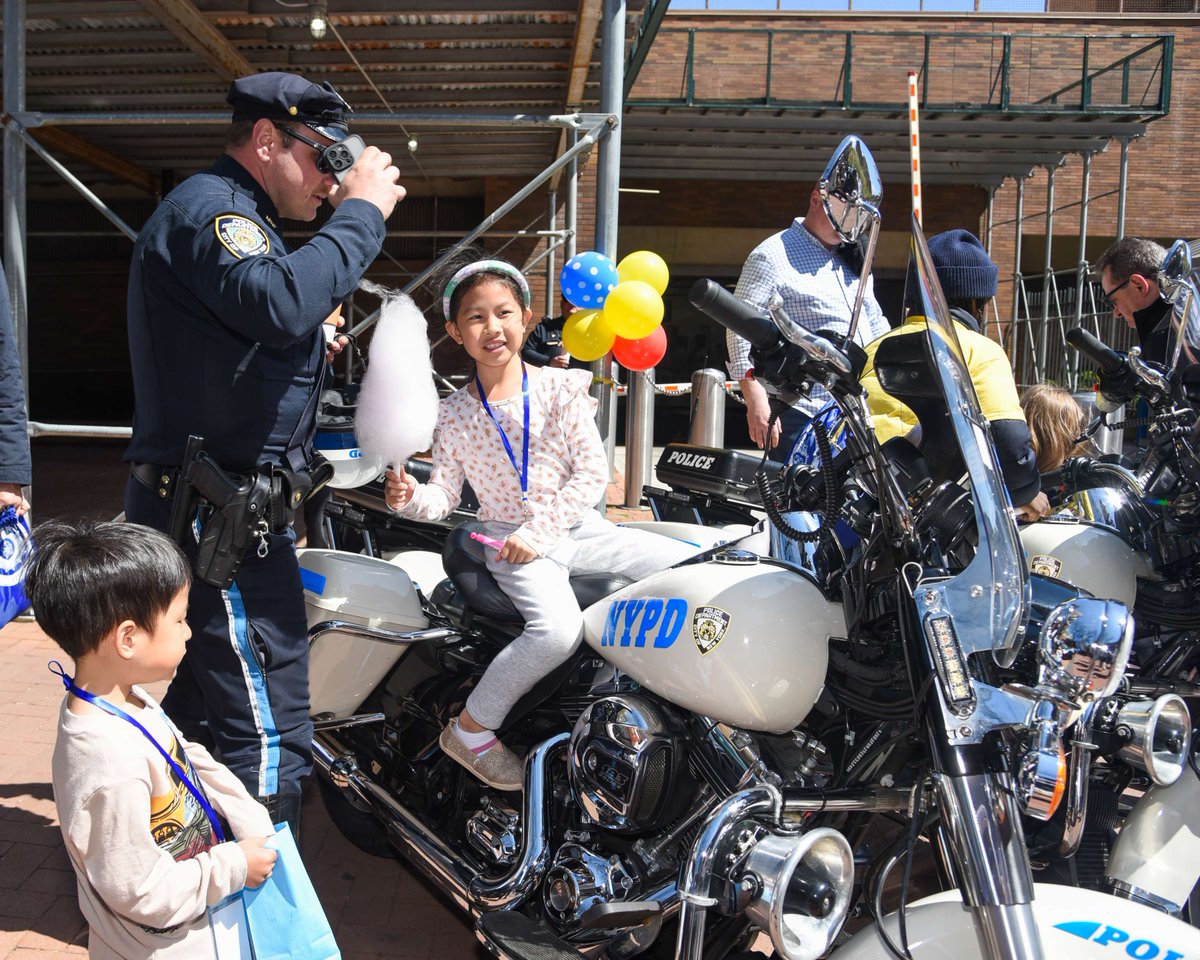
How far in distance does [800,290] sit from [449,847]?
7.07 ft

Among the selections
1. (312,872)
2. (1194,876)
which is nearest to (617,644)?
(1194,876)

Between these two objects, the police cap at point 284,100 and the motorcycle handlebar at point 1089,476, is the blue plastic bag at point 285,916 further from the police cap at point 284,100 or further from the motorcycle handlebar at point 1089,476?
the motorcycle handlebar at point 1089,476

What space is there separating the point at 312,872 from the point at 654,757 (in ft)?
5.72

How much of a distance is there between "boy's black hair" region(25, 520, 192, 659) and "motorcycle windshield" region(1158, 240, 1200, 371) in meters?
2.72

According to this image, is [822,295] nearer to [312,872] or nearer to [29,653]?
[312,872]

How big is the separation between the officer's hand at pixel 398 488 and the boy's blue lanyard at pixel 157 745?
91 cm

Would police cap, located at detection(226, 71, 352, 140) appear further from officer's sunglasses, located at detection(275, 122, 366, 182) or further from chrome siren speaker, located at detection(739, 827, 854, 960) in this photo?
chrome siren speaker, located at detection(739, 827, 854, 960)

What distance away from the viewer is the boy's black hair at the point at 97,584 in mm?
1738

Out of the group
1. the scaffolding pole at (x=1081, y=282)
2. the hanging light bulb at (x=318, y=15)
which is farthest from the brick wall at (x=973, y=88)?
the hanging light bulb at (x=318, y=15)

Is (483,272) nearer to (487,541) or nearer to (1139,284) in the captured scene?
(487,541)

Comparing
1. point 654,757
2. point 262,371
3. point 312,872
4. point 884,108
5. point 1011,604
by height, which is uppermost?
point 884,108

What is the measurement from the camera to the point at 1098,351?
3.21m

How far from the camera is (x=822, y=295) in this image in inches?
145

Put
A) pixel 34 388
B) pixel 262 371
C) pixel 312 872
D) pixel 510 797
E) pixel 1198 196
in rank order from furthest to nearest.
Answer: pixel 34 388
pixel 1198 196
pixel 312 872
pixel 510 797
pixel 262 371
